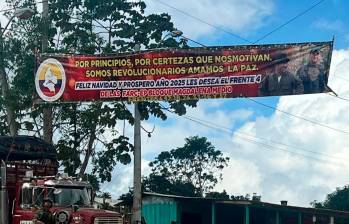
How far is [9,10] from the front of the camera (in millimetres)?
25578

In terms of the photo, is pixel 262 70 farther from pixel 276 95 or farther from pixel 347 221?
pixel 347 221

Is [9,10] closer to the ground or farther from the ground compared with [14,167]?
farther from the ground

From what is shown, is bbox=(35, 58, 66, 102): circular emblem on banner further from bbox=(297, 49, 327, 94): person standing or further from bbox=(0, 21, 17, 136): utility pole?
bbox=(297, 49, 327, 94): person standing

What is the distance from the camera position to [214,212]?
1137 inches

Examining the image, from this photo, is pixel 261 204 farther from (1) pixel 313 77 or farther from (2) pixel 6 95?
(2) pixel 6 95

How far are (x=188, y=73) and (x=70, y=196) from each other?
17.7 feet

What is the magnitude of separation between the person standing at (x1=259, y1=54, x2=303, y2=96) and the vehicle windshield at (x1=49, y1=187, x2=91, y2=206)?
590 centimetres

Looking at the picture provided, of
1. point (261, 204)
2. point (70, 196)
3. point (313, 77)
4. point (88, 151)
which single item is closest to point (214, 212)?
→ point (261, 204)

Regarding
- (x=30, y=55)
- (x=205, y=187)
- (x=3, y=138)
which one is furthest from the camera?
(x=205, y=187)

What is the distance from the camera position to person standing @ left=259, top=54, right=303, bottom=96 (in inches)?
679

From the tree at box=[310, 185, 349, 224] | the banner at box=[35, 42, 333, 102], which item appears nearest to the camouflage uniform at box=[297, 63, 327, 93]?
the banner at box=[35, 42, 333, 102]

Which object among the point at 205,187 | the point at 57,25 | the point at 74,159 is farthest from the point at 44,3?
the point at 205,187

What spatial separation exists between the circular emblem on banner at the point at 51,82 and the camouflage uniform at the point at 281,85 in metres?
6.40

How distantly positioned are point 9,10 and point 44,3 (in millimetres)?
1752
